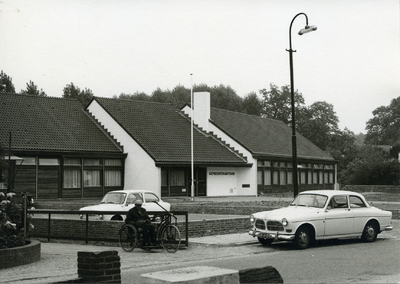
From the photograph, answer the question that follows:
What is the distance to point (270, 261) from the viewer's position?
1315 cm

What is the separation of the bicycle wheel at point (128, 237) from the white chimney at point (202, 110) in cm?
3356

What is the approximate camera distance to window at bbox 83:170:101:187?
39.6 metres

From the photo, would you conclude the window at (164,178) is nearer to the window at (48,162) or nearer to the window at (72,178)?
the window at (72,178)

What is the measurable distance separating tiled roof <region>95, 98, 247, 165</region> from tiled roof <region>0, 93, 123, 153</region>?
6.05 feet

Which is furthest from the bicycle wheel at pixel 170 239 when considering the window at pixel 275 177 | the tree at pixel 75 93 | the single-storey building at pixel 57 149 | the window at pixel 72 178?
the tree at pixel 75 93

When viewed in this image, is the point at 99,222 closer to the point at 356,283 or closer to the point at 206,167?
the point at 356,283

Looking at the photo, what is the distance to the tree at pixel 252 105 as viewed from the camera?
3403 inches

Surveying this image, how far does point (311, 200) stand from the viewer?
16.8 m

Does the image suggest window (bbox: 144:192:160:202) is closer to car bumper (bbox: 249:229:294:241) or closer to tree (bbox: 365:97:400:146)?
car bumper (bbox: 249:229:294:241)

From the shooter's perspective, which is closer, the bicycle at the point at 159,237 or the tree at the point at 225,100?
the bicycle at the point at 159,237

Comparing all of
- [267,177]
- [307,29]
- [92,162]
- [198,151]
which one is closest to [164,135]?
[198,151]

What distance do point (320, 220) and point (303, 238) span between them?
2.46ft

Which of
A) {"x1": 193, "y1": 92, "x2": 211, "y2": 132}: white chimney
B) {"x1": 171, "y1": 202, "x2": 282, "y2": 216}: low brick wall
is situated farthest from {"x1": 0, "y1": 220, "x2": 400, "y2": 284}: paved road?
{"x1": 193, "y1": 92, "x2": 211, "y2": 132}: white chimney

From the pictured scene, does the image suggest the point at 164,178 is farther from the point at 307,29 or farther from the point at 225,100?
the point at 225,100
